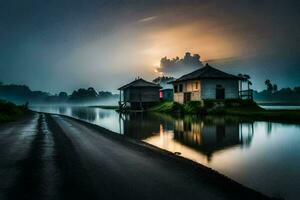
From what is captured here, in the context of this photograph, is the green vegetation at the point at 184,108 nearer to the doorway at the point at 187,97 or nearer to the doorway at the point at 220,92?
the doorway at the point at 187,97

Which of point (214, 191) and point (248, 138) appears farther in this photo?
point (248, 138)

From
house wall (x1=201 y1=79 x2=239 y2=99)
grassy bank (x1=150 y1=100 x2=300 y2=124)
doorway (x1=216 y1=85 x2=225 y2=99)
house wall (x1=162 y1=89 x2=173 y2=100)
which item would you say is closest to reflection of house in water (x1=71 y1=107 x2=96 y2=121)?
grassy bank (x1=150 y1=100 x2=300 y2=124)

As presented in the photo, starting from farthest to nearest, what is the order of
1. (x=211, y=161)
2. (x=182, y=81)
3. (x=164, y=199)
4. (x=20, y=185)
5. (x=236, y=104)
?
(x=182, y=81) < (x=236, y=104) < (x=211, y=161) < (x=20, y=185) < (x=164, y=199)

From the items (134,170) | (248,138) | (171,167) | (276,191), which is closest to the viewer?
(276,191)

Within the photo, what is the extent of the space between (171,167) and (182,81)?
1800 inches

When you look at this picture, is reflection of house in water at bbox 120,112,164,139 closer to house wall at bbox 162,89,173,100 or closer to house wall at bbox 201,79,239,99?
house wall at bbox 201,79,239,99

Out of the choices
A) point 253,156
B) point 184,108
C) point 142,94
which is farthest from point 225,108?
point 253,156

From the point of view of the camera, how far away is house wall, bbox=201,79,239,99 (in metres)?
48.2

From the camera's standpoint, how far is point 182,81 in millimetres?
55281

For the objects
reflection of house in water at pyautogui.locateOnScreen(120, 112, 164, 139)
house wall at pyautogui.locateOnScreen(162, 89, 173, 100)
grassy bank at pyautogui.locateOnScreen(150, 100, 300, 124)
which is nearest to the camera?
reflection of house in water at pyautogui.locateOnScreen(120, 112, 164, 139)

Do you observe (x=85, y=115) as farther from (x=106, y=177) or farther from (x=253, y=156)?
(x=106, y=177)

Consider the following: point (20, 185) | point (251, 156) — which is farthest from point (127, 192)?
point (251, 156)

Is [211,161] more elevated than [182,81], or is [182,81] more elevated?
[182,81]

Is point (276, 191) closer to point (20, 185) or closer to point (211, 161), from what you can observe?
point (211, 161)
